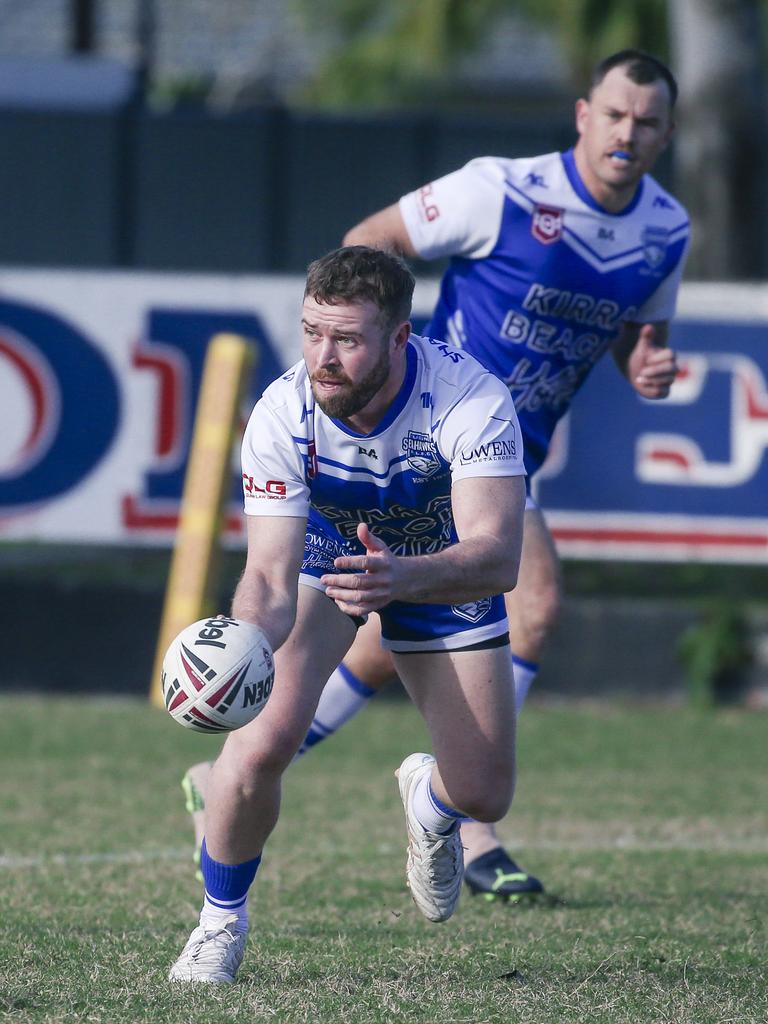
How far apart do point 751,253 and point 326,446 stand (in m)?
9.74

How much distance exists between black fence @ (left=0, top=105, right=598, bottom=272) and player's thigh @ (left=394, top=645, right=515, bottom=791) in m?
7.94

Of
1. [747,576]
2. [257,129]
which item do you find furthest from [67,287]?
[747,576]

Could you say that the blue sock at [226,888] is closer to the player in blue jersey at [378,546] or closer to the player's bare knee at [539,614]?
the player in blue jersey at [378,546]

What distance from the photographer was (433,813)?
512 centimetres

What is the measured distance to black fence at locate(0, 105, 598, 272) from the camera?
12.5 meters

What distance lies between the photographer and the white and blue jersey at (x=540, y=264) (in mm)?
6273

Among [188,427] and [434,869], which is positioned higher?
[434,869]

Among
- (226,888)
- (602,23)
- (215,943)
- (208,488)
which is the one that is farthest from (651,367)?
(602,23)

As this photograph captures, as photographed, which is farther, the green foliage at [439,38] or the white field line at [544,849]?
the green foliage at [439,38]

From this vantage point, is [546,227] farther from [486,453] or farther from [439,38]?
[439,38]

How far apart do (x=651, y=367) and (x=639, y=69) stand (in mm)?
1015

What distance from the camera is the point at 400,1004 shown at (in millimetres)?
4473

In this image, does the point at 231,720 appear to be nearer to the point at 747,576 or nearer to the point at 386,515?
the point at 386,515

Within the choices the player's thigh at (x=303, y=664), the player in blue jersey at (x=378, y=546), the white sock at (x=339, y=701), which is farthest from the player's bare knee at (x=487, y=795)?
the white sock at (x=339, y=701)
